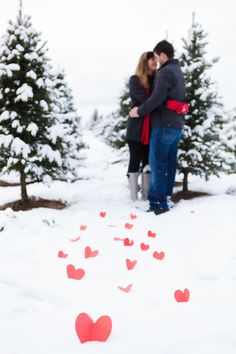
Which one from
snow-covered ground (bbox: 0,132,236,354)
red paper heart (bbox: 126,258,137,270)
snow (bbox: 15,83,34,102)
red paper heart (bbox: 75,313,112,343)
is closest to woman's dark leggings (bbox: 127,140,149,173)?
snow-covered ground (bbox: 0,132,236,354)

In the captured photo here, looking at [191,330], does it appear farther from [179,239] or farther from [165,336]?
[179,239]

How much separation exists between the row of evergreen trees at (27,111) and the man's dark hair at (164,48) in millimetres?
2466

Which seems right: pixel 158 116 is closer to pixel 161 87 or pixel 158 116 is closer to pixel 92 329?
pixel 161 87

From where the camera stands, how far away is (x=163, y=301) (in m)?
2.70

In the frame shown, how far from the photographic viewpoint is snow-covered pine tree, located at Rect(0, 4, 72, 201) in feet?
22.9

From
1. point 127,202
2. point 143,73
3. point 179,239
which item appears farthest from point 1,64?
point 179,239

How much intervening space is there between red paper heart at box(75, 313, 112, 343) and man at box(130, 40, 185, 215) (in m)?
3.98

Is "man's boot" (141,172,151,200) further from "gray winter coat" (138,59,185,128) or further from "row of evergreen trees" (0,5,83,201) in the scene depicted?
"row of evergreen trees" (0,5,83,201)

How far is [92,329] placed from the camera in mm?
2141

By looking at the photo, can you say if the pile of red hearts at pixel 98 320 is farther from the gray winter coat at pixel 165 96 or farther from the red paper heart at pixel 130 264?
the gray winter coat at pixel 165 96

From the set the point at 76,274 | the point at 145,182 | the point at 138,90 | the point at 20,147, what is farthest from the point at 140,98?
the point at 76,274

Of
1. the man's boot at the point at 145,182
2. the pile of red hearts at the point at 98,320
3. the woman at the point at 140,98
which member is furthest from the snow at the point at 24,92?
the pile of red hearts at the point at 98,320

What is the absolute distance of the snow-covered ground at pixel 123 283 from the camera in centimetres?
210

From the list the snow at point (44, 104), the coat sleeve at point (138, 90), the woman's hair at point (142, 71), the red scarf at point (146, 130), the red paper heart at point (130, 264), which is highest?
the woman's hair at point (142, 71)
